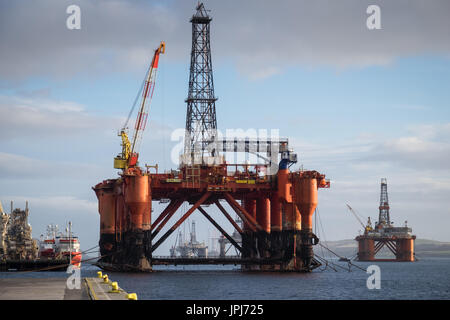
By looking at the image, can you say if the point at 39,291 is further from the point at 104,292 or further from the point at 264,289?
the point at 264,289

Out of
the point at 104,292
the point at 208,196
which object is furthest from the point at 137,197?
the point at 104,292

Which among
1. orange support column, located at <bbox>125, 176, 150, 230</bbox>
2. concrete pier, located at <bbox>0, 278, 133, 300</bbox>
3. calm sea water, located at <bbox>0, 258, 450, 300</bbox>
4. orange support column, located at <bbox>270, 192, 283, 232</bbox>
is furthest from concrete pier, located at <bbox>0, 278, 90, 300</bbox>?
orange support column, located at <bbox>270, 192, 283, 232</bbox>

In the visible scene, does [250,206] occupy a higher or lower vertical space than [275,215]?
higher

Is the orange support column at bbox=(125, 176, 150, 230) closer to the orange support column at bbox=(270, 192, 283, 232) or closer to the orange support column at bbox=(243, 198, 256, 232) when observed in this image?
the orange support column at bbox=(270, 192, 283, 232)

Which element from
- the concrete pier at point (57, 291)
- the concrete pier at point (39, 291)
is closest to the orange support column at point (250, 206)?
the concrete pier at point (57, 291)

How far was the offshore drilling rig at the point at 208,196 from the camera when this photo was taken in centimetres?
8456

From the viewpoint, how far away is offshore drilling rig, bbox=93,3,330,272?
84.6 meters

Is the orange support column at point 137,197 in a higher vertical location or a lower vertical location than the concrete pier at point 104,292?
higher

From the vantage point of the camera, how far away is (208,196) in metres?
89.5

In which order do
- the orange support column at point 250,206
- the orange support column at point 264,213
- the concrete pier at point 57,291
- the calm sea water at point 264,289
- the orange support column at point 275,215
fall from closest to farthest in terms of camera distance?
1. the concrete pier at point 57,291
2. the calm sea water at point 264,289
3. the orange support column at point 275,215
4. the orange support column at point 264,213
5. the orange support column at point 250,206

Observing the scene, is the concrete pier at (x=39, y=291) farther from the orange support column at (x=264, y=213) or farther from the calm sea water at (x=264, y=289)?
the orange support column at (x=264, y=213)

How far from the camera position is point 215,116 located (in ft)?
302
